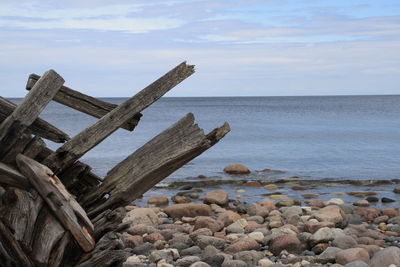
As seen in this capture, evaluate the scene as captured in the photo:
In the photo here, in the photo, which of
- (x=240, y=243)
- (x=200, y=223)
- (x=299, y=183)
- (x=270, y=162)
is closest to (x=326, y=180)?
(x=299, y=183)

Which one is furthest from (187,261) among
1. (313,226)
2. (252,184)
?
(252,184)

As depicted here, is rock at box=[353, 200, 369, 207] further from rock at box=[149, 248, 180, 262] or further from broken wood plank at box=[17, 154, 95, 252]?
broken wood plank at box=[17, 154, 95, 252]

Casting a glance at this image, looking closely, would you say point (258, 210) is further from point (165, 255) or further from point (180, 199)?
point (165, 255)

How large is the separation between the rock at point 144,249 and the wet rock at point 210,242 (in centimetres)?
76

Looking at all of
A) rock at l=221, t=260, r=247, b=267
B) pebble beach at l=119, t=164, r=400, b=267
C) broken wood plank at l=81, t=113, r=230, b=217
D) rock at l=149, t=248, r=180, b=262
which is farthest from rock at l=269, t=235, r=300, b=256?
broken wood plank at l=81, t=113, r=230, b=217

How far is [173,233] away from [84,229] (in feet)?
22.1

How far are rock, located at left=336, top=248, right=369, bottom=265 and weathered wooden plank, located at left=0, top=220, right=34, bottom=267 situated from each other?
5.69 metres

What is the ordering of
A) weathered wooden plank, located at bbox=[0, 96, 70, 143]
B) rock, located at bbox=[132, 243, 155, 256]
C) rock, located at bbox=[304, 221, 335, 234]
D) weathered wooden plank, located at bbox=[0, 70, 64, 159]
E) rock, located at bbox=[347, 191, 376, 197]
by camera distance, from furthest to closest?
rock, located at bbox=[347, 191, 376, 197] → rock, located at bbox=[304, 221, 335, 234] → rock, located at bbox=[132, 243, 155, 256] → weathered wooden plank, located at bbox=[0, 96, 70, 143] → weathered wooden plank, located at bbox=[0, 70, 64, 159]

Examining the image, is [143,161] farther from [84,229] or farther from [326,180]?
[326,180]

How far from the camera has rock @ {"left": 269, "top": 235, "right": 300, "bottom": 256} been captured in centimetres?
968

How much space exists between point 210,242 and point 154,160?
5.87 meters

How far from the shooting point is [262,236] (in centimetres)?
1042

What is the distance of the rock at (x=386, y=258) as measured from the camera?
8.77 m

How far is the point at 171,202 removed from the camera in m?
15.8
